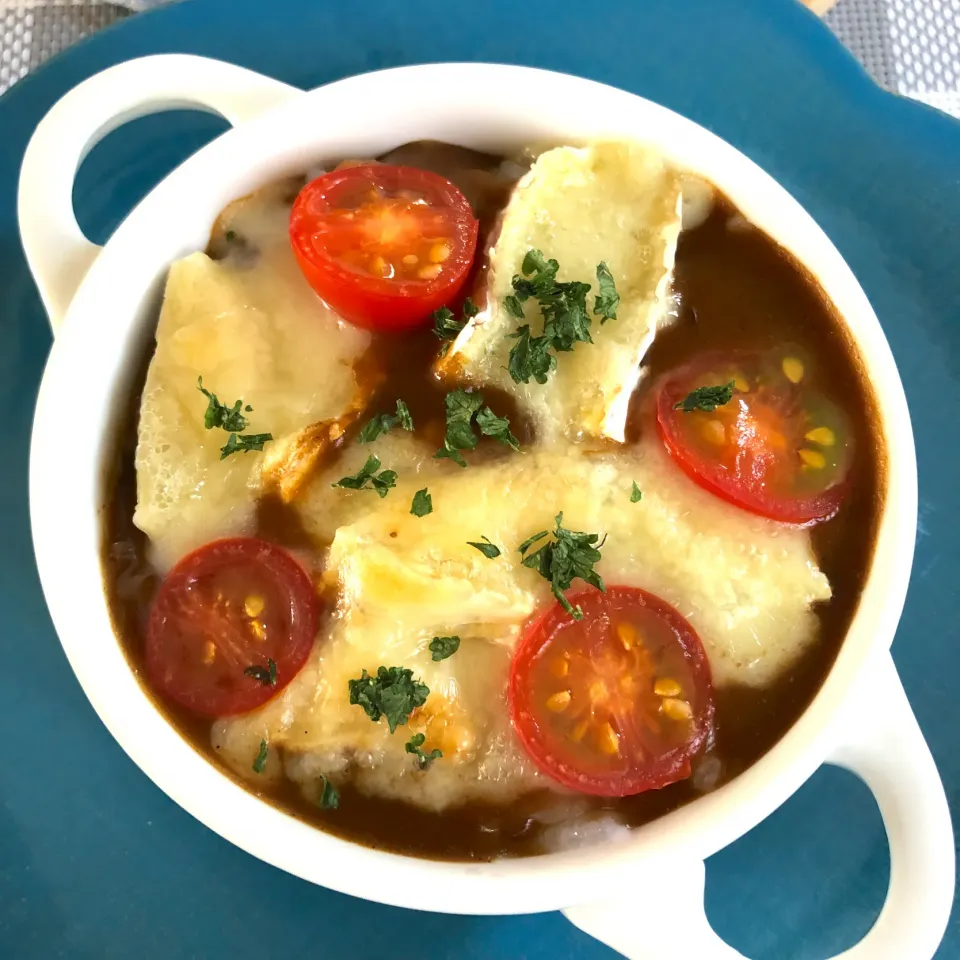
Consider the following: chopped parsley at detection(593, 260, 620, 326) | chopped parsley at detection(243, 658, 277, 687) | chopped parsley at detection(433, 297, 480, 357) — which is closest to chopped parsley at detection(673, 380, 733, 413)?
chopped parsley at detection(593, 260, 620, 326)

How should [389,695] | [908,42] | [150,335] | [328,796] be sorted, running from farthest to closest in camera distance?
[908,42] < [150,335] < [328,796] < [389,695]

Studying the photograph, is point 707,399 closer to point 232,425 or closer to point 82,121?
point 232,425

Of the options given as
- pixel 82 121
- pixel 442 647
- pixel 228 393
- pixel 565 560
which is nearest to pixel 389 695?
pixel 442 647

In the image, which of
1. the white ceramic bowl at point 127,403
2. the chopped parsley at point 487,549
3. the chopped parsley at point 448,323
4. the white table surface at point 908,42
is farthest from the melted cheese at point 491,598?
the white table surface at point 908,42

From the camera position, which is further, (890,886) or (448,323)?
(448,323)

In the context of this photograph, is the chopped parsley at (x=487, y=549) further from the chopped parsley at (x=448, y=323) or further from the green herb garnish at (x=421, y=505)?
the chopped parsley at (x=448, y=323)

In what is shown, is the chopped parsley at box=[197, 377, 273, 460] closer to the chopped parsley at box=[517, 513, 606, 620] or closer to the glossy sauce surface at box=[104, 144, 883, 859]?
the glossy sauce surface at box=[104, 144, 883, 859]
